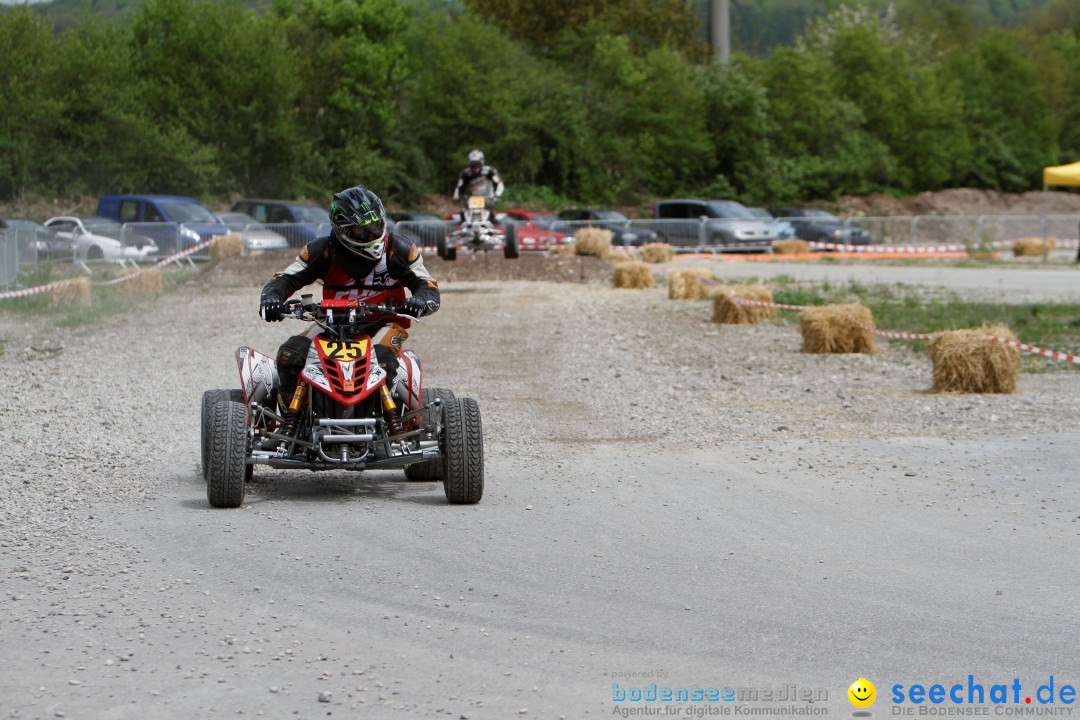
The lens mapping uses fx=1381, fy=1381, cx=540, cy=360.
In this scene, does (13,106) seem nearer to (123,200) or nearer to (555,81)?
(123,200)

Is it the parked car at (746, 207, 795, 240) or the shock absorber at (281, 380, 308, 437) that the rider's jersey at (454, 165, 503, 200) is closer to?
the shock absorber at (281, 380, 308, 437)

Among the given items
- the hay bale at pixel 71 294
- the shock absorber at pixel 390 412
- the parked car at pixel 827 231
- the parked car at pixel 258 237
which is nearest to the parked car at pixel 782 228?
the parked car at pixel 827 231

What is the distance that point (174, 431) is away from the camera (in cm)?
1082

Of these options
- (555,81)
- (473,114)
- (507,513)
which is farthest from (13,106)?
(507,513)

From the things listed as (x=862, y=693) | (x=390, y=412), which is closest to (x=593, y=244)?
(x=390, y=412)

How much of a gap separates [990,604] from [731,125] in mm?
58146

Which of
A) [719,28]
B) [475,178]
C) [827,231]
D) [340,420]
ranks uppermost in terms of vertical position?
[719,28]

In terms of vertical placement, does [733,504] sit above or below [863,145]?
below

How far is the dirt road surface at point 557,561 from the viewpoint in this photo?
196 inches

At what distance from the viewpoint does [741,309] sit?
20266 millimetres

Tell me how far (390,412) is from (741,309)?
1281 cm

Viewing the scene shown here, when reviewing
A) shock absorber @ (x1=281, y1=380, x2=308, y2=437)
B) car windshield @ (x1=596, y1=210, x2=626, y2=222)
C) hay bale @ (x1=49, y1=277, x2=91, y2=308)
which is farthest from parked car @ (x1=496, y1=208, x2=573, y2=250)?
shock absorber @ (x1=281, y1=380, x2=308, y2=437)

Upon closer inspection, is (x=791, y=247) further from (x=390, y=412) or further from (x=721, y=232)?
(x=390, y=412)

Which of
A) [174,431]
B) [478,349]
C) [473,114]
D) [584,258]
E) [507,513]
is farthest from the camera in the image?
[473,114]
